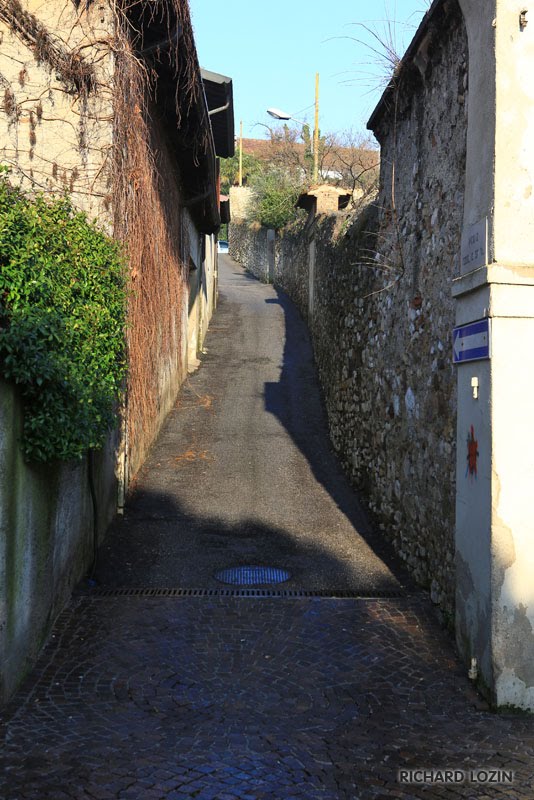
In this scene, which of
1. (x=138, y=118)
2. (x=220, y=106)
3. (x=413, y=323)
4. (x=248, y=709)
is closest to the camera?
(x=248, y=709)

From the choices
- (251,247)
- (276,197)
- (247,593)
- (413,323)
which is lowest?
(247,593)

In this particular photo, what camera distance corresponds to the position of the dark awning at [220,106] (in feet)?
35.8

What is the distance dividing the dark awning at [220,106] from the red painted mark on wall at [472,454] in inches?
290

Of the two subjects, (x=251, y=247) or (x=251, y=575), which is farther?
(x=251, y=247)

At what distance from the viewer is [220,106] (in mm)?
12227

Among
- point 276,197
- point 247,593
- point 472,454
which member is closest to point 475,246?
point 472,454

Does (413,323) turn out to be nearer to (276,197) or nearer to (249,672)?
(249,672)

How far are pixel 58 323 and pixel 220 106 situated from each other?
349 inches

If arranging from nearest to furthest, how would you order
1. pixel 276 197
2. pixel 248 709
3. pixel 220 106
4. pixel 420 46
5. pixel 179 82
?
pixel 248 709 → pixel 420 46 → pixel 179 82 → pixel 220 106 → pixel 276 197

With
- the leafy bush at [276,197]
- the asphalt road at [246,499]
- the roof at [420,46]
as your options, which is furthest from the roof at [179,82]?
the leafy bush at [276,197]

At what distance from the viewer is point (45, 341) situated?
4.39 meters

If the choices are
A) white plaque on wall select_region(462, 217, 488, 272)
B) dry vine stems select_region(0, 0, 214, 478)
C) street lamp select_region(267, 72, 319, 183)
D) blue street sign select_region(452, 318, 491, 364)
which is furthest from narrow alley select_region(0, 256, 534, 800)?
street lamp select_region(267, 72, 319, 183)

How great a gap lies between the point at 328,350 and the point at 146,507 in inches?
194

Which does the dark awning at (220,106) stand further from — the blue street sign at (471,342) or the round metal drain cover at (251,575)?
the blue street sign at (471,342)
